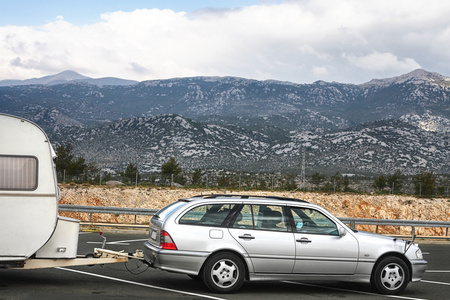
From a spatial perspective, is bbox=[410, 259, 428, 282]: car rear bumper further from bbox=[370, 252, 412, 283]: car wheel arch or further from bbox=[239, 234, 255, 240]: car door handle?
bbox=[239, 234, 255, 240]: car door handle

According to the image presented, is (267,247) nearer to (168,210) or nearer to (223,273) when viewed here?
(223,273)

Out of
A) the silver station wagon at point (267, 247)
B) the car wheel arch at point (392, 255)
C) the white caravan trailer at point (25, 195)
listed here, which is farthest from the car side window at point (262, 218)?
the white caravan trailer at point (25, 195)

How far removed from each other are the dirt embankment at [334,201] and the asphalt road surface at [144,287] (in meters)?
28.6

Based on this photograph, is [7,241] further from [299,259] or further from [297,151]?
[297,151]

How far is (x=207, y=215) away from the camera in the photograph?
9297mm

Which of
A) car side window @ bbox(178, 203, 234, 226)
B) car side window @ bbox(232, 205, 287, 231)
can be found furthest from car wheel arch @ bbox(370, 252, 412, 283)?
car side window @ bbox(178, 203, 234, 226)

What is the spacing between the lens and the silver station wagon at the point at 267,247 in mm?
8992

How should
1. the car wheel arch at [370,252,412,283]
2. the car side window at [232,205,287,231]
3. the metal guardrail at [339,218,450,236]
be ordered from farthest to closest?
1. the metal guardrail at [339,218,450,236]
2. the car wheel arch at [370,252,412,283]
3. the car side window at [232,205,287,231]

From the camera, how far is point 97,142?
18050 centimetres

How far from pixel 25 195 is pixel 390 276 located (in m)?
6.34

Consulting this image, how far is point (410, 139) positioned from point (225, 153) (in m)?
61.8

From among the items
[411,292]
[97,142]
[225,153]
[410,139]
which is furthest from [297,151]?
[411,292]

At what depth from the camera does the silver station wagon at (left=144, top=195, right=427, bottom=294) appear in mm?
8992

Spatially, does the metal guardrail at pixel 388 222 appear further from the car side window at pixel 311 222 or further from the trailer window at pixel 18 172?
the trailer window at pixel 18 172
